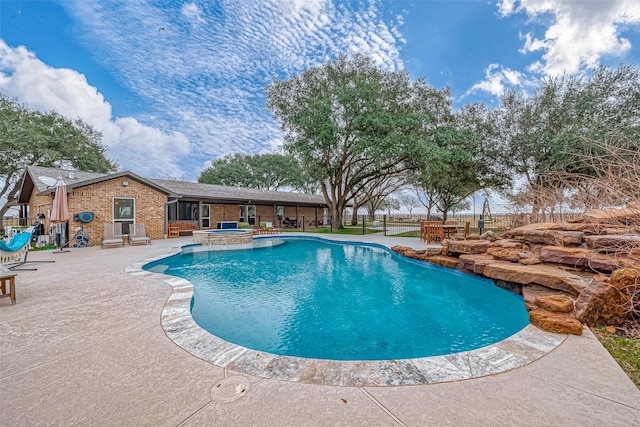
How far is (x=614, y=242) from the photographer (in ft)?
14.7

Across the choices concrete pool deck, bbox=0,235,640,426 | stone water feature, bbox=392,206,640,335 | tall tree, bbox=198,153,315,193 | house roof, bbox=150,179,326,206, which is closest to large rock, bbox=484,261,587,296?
stone water feature, bbox=392,206,640,335

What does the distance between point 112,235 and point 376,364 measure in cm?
1280

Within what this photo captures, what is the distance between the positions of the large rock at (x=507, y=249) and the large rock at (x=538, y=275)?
22cm

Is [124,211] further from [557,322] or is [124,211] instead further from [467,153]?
[467,153]

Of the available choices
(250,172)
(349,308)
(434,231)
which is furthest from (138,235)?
(250,172)

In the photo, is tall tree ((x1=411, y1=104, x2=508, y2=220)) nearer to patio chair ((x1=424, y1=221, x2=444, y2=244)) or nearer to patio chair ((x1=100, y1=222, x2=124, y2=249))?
patio chair ((x1=424, y1=221, x2=444, y2=244))

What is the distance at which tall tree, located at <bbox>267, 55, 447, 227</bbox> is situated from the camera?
45.3 ft

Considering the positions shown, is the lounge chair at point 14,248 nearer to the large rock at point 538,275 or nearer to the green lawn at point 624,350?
the green lawn at point 624,350

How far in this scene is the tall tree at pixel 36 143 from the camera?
1609 centimetres

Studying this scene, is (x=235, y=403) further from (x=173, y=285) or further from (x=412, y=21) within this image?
(x=412, y=21)

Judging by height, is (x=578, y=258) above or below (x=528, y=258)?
above

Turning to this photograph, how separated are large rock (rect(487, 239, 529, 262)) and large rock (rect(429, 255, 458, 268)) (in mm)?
886

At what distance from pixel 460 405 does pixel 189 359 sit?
7.25ft

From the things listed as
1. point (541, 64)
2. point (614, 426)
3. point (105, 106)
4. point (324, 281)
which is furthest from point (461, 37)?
point (105, 106)
